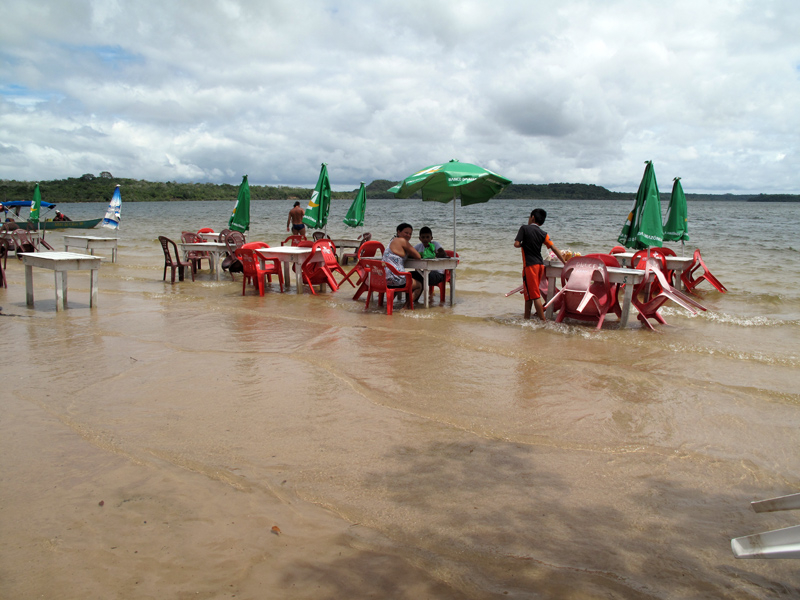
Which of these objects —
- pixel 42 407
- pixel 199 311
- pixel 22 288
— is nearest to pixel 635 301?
pixel 199 311

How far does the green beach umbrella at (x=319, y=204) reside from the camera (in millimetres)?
11508

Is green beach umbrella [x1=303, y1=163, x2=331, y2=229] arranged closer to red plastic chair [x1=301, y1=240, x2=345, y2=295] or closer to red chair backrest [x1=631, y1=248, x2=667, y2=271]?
red plastic chair [x1=301, y1=240, x2=345, y2=295]

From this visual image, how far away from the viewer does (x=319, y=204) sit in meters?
11.7

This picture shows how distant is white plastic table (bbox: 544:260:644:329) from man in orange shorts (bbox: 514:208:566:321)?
129 millimetres

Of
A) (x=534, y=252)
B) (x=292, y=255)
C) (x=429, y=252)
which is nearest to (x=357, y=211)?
(x=292, y=255)

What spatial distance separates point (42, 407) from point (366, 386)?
2.51 meters

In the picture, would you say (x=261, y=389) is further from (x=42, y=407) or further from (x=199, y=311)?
(x=199, y=311)

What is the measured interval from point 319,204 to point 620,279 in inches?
262

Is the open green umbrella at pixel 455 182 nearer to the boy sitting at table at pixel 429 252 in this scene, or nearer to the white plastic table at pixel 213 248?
the boy sitting at table at pixel 429 252

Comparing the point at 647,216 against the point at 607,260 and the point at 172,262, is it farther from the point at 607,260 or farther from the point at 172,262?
the point at 172,262

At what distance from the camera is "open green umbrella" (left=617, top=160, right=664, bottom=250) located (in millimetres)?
8172

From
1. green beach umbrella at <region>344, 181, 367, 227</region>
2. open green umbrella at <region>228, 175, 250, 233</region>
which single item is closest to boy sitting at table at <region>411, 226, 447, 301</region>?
open green umbrella at <region>228, 175, 250, 233</region>

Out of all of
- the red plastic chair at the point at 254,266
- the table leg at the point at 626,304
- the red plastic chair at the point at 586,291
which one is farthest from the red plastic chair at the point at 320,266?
the table leg at the point at 626,304

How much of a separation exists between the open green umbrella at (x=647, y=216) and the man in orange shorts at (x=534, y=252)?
57.1 inches
